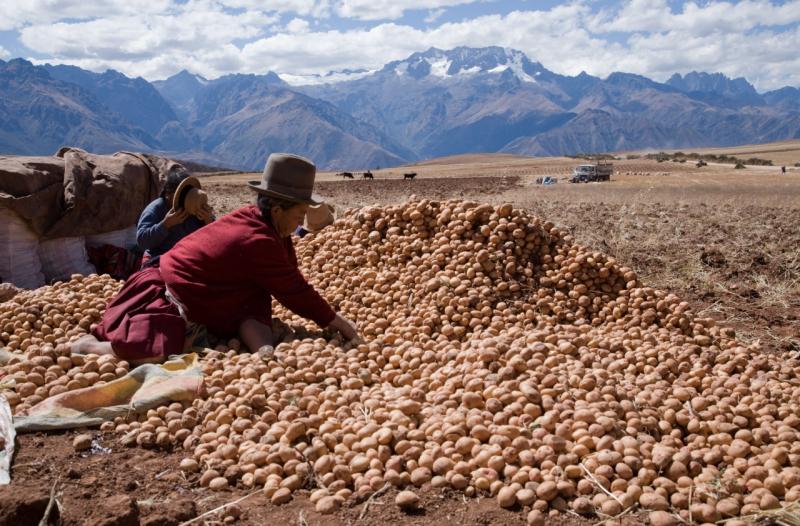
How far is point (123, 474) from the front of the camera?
2.79 metres

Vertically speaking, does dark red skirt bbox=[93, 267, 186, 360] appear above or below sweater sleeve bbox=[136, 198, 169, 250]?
below

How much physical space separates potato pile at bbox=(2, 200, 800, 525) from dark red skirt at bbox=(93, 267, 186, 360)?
291mm

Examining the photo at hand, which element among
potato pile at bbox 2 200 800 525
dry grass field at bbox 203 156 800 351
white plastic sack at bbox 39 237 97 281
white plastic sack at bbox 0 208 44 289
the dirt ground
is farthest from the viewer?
white plastic sack at bbox 39 237 97 281

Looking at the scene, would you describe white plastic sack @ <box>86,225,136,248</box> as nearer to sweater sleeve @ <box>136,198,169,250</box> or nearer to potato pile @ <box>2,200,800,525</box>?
sweater sleeve @ <box>136,198,169,250</box>

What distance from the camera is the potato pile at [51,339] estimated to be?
3.50 metres

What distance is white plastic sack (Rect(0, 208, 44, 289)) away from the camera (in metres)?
5.62

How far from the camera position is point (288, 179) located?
3887 millimetres

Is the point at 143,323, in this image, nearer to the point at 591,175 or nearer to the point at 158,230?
the point at 158,230

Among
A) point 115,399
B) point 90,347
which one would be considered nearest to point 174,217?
point 90,347

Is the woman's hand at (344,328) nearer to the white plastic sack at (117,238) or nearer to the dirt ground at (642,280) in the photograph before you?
the dirt ground at (642,280)

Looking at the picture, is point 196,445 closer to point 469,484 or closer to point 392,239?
point 469,484

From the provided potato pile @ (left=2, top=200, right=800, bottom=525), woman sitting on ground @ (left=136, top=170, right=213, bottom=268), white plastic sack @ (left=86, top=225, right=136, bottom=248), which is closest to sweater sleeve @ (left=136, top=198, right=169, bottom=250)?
woman sitting on ground @ (left=136, top=170, right=213, bottom=268)

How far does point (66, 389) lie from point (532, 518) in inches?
101

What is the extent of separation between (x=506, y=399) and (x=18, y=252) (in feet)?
15.8
